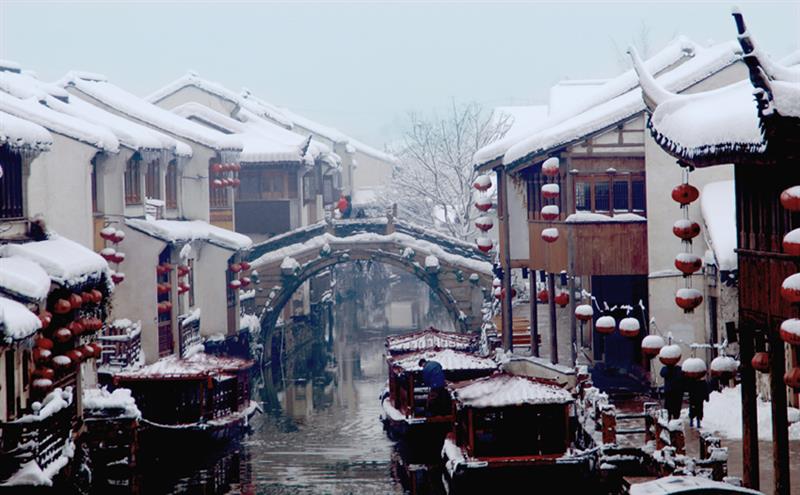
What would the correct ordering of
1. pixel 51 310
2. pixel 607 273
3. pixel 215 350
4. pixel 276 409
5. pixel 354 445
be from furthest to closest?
pixel 215 350
pixel 276 409
pixel 354 445
pixel 607 273
pixel 51 310

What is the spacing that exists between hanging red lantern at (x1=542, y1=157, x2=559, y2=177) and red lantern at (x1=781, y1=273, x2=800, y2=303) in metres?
15.6

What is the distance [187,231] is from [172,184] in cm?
317

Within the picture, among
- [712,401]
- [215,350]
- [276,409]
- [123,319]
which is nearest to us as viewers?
[712,401]

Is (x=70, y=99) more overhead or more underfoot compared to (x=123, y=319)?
more overhead

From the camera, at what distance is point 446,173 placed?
6706cm

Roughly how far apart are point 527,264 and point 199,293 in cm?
1454

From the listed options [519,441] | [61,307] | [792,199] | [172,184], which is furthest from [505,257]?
[792,199]

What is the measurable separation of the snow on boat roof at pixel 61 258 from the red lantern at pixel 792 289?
1475 centimetres

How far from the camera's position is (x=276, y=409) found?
41250 mm

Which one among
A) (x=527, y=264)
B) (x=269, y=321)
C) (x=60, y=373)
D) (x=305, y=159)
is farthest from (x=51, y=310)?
(x=305, y=159)

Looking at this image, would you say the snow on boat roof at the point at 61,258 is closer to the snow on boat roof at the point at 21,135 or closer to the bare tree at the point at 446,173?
the snow on boat roof at the point at 21,135

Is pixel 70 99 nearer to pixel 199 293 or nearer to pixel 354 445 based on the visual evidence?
pixel 199 293

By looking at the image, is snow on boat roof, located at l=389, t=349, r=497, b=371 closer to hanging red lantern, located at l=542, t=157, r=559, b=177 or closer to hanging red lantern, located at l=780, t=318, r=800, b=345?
hanging red lantern, located at l=542, t=157, r=559, b=177

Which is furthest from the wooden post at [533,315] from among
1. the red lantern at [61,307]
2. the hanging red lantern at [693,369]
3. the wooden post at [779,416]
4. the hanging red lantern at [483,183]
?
the wooden post at [779,416]
